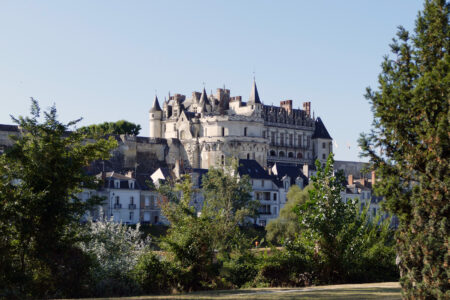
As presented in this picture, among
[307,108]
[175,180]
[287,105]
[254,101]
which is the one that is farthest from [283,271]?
[307,108]

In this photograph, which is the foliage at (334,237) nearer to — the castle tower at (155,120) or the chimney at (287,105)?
the castle tower at (155,120)

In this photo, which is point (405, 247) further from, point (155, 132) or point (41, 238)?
point (155, 132)

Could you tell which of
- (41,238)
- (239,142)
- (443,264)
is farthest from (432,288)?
(239,142)

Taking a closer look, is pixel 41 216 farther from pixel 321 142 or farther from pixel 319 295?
pixel 321 142

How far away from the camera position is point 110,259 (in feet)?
53.1

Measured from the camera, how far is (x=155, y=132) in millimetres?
98375

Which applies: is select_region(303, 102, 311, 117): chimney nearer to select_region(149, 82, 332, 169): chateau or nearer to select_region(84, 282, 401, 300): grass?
select_region(149, 82, 332, 169): chateau

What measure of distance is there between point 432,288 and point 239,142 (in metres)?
77.9

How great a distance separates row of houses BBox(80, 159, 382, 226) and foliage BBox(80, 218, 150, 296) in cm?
3112

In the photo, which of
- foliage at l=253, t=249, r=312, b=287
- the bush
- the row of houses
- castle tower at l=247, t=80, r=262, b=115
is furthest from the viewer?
castle tower at l=247, t=80, r=262, b=115

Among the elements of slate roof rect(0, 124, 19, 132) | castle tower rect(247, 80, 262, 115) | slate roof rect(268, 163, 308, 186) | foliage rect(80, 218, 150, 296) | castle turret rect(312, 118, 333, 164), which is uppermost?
castle tower rect(247, 80, 262, 115)

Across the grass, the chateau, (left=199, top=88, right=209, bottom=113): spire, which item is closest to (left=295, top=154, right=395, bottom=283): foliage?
the grass

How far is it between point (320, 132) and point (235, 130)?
75.7 ft

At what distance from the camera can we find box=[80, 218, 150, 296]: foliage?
1416 cm
